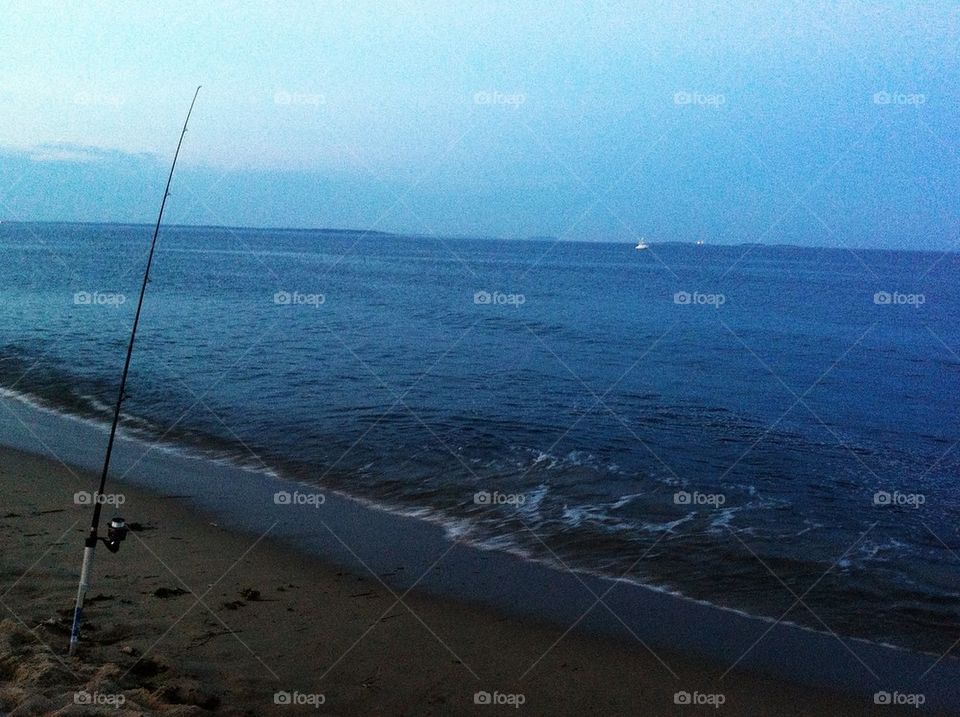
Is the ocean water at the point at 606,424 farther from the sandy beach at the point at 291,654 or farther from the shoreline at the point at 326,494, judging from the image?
the sandy beach at the point at 291,654

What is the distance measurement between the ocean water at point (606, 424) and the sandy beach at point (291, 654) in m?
1.68

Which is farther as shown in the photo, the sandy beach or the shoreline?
the shoreline

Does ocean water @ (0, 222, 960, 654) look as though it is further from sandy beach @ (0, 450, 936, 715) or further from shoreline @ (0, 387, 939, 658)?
sandy beach @ (0, 450, 936, 715)

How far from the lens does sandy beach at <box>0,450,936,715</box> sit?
16.6 ft

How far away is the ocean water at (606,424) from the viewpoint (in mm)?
8406

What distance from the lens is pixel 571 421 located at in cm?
1416

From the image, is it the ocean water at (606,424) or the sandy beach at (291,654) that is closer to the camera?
the sandy beach at (291,654)

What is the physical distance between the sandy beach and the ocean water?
168 cm

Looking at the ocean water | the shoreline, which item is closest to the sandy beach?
the shoreline

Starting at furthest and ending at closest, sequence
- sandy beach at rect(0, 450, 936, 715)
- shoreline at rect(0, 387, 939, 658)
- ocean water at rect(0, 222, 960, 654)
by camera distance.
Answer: ocean water at rect(0, 222, 960, 654) → shoreline at rect(0, 387, 939, 658) → sandy beach at rect(0, 450, 936, 715)

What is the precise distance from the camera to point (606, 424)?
1402 centimetres

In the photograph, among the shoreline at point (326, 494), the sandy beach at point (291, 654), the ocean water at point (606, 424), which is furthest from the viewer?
the ocean water at point (606, 424)

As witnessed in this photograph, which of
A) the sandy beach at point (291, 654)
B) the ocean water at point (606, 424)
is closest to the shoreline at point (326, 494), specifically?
the ocean water at point (606, 424)

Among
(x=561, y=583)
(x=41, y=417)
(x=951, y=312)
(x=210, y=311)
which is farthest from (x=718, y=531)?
(x=951, y=312)
